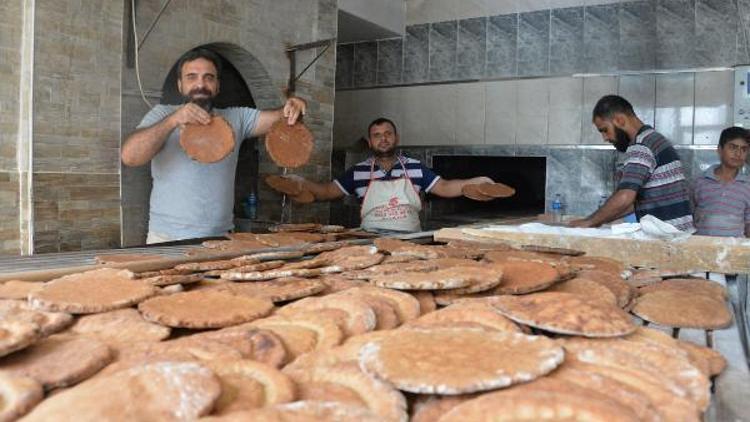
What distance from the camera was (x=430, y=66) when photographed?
6660 mm

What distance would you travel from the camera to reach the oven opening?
6680mm

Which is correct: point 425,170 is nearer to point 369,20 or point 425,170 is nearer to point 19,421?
point 369,20

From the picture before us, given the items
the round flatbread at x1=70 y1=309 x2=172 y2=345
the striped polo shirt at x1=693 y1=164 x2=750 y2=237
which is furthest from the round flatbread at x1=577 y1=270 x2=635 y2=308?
the striped polo shirt at x1=693 y1=164 x2=750 y2=237

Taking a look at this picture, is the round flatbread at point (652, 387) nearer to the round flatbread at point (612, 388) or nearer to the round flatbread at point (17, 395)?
the round flatbread at point (612, 388)

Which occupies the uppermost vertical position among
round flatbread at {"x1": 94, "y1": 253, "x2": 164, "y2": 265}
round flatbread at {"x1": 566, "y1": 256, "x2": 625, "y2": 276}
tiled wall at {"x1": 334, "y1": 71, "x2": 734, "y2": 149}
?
tiled wall at {"x1": 334, "y1": 71, "x2": 734, "y2": 149}

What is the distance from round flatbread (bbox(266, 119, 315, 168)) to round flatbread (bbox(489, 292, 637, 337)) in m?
2.51

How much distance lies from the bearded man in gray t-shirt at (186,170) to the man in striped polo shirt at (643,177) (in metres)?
1.95

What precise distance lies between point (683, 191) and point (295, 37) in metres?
3.26

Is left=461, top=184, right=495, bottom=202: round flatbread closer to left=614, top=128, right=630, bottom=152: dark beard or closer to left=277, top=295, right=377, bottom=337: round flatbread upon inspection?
left=614, top=128, right=630, bottom=152: dark beard

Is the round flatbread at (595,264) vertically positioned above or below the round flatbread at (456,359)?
above

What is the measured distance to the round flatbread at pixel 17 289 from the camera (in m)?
1.47

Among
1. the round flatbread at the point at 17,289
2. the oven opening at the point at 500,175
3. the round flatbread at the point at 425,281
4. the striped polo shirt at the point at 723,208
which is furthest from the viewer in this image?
the oven opening at the point at 500,175

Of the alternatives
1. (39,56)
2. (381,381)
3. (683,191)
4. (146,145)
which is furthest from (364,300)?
(683,191)

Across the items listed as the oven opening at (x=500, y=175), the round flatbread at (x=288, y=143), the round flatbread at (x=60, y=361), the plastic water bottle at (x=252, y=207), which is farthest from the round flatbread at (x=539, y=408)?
the oven opening at (x=500, y=175)
